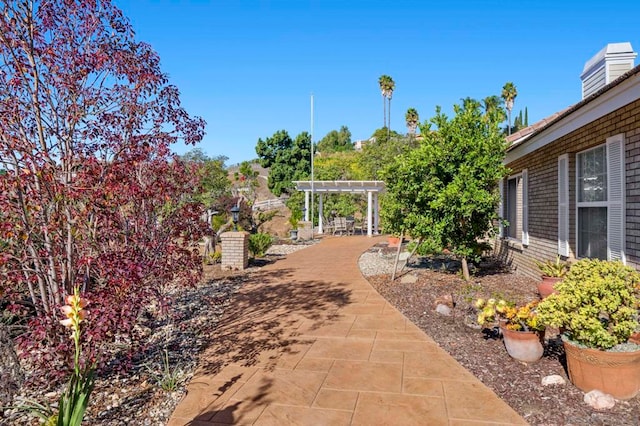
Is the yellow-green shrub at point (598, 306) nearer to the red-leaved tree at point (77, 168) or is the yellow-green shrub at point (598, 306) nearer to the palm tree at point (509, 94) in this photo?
the red-leaved tree at point (77, 168)

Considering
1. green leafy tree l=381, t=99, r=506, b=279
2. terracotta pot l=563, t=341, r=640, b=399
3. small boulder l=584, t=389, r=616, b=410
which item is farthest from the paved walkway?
green leafy tree l=381, t=99, r=506, b=279

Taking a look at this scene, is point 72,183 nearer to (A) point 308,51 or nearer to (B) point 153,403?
(B) point 153,403

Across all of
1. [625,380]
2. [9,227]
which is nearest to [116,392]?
[9,227]

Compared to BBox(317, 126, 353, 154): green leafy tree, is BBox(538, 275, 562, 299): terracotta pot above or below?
below

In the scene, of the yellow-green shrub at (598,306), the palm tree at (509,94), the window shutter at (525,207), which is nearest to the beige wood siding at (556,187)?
the window shutter at (525,207)

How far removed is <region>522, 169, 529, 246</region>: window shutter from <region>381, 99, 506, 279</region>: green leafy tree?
34.7 inches

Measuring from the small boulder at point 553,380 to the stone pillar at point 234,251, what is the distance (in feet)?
25.2

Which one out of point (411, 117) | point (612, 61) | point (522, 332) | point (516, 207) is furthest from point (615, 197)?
point (411, 117)

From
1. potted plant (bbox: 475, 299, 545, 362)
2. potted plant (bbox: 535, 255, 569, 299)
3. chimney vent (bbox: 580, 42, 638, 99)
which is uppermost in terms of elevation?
chimney vent (bbox: 580, 42, 638, 99)

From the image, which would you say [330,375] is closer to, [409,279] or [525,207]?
[409,279]

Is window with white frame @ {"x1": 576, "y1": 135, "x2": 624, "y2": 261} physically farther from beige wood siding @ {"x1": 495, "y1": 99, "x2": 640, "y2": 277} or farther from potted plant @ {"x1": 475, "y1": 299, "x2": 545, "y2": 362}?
potted plant @ {"x1": 475, "y1": 299, "x2": 545, "y2": 362}

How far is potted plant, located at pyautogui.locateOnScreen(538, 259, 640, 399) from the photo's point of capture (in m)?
3.00

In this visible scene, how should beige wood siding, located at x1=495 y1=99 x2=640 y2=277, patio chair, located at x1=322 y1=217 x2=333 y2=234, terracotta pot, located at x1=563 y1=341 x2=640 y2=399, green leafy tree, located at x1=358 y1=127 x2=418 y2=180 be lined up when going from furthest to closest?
1. green leafy tree, located at x1=358 y1=127 x2=418 y2=180
2. patio chair, located at x1=322 y1=217 x2=333 y2=234
3. beige wood siding, located at x1=495 y1=99 x2=640 y2=277
4. terracotta pot, located at x1=563 y1=341 x2=640 y2=399

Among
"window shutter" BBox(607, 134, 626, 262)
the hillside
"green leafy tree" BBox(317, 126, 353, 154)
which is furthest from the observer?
"green leafy tree" BBox(317, 126, 353, 154)
